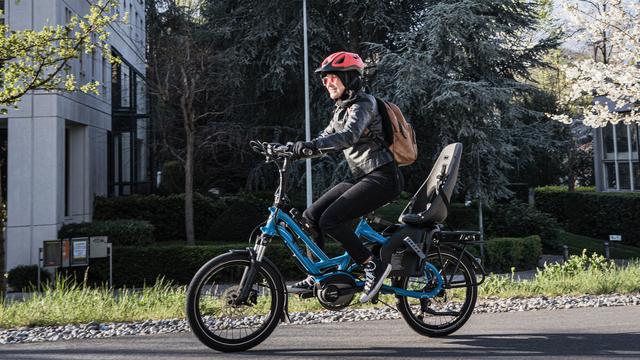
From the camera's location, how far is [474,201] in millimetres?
22188

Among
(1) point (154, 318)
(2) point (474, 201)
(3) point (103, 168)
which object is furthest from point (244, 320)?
(3) point (103, 168)

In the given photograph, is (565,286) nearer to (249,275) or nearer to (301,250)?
(301,250)

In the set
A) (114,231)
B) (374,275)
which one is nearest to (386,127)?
(374,275)

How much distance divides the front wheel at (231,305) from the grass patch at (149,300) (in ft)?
4.83

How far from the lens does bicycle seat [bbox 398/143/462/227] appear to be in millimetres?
4699

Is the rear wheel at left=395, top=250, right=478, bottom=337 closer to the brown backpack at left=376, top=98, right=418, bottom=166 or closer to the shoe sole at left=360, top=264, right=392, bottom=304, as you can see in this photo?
the shoe sole at left=360, top=264, right=392, bottom=304

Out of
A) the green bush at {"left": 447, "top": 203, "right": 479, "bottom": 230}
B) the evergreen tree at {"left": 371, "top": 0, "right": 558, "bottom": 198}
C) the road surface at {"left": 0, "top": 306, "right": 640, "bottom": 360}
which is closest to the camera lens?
the road surface at {"left": 0, "top": 306, "right": 640, "bottom": 360}

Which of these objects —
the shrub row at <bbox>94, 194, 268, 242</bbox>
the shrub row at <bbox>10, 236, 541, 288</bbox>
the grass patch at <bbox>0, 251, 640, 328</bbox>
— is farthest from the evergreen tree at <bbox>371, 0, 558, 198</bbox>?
the grass patch at <bbox>0, 251, 640, 328</bbox>

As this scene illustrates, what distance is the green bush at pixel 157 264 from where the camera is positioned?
55.1ft

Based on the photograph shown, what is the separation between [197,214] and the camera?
23.8 meters

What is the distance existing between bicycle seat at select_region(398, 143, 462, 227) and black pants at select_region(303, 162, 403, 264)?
10.6 inches

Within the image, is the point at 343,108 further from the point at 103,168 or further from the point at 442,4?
the point at 103,168

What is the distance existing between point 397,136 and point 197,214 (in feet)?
65.3

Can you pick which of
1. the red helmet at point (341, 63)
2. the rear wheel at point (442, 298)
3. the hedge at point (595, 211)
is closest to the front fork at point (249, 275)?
the rear wheel at point (442, 298)
